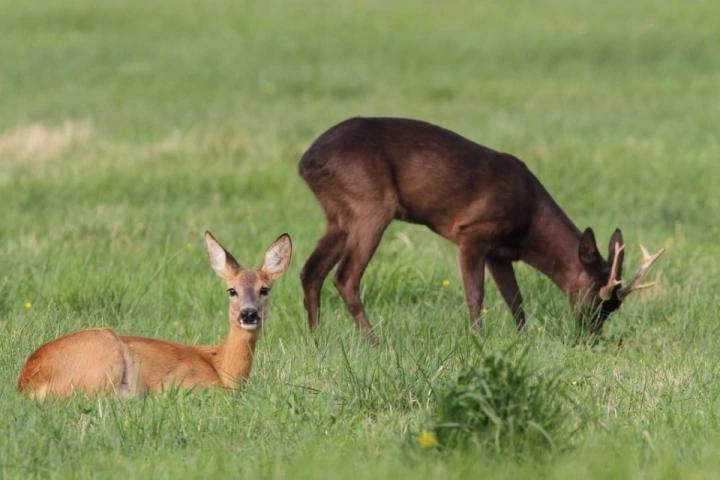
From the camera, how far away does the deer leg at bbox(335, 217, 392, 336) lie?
799 centimetres

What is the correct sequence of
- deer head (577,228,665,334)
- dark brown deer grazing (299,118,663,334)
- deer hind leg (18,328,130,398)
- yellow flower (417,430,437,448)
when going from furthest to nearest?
dark brown deer grazing (299,118,663,334), deer head (577,228,665,334), deer hind leg (18,328,130,398), yellow flower (417,430,437,448)

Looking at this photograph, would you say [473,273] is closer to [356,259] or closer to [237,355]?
[356,259]

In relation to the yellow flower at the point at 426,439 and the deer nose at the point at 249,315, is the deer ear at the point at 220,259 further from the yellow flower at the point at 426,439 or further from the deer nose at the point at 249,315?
the yellow flower at the point at 426,439

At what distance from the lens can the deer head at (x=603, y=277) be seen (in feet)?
25.2

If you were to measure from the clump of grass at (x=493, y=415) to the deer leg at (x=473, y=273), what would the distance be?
122 inches

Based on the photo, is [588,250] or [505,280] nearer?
[588,250]

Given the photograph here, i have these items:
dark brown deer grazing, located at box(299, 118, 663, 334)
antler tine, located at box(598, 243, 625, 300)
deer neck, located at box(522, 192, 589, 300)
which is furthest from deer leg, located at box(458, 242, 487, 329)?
antler tine, located at box(598, 243, 625, 300)

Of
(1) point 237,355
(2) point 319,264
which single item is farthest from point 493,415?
(2) point 319,264

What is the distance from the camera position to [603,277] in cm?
808

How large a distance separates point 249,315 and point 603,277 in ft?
9.29

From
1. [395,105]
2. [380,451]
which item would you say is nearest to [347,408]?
[380,451]

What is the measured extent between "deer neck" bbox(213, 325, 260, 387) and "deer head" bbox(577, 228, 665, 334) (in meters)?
2.20

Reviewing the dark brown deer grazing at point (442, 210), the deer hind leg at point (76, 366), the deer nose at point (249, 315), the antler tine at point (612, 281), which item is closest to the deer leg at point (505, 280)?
the dark brown deer grazing at point (442, 210)

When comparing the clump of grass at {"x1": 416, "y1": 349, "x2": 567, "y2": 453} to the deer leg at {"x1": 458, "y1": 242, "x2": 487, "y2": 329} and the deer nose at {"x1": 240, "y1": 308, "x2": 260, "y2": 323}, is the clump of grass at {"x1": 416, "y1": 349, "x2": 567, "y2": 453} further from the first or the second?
the deer leg at {"x1": 458, "y1": 242, "x2": 487, "y2": 329}
